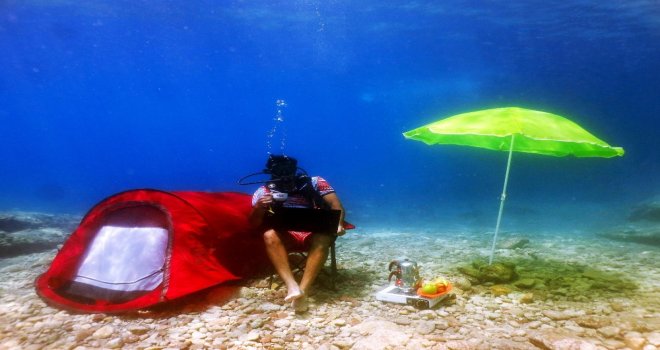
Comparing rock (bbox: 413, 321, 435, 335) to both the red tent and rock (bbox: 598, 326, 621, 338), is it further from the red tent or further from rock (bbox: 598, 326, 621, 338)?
the red tent

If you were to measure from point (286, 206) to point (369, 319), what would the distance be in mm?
1877

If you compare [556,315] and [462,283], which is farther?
[462,283]

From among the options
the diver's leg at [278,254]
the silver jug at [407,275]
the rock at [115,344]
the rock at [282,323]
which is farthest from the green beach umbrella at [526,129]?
the rock at [115,344]

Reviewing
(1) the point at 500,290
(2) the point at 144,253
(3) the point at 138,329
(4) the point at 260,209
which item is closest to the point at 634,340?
(1) the point at 500,290

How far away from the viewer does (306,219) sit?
448 cm

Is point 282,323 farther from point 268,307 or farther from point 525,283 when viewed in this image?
point 525,283

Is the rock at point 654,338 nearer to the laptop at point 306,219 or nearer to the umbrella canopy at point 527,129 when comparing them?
the umbrella canopy at point 527,129

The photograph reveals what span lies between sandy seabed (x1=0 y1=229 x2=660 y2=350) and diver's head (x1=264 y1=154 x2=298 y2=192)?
4.73ft

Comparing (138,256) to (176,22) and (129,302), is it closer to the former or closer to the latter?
(129,302)

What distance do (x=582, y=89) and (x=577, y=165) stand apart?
11377 mm

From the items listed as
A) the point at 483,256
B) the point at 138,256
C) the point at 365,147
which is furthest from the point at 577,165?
the point at 365,147

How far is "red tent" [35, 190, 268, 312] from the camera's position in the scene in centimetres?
418

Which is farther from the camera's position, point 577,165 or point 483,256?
point 577,165

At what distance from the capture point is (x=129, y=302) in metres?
4.07
